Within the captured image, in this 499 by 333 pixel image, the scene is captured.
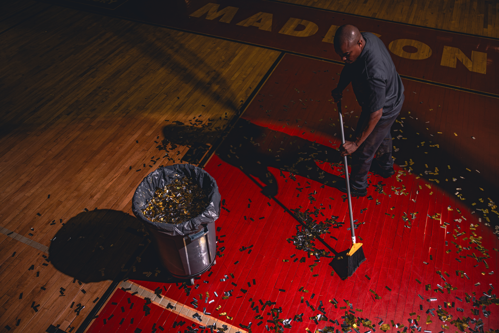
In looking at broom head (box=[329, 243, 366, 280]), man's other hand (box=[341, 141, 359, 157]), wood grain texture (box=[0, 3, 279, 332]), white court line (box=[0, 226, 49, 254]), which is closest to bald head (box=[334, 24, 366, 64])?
man's other hand (box=[341, 141, 359, 157])

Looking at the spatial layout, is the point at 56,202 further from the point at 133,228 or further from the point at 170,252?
the point at 170,252

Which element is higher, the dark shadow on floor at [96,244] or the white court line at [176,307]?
the dark shadow on floor at [96,244]

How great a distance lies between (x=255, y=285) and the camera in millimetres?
3562

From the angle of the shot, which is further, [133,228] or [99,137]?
[99,137]

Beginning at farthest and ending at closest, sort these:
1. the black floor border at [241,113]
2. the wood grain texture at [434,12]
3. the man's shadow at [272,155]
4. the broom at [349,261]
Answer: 1. the wood grain texture at [434,12]
2. the black floor border at [241,113]
3. the man's shadow at [272,155]
4. the broom at [349,261]

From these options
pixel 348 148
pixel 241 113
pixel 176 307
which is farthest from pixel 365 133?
pixel 176 307

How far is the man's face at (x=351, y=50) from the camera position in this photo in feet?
10.3

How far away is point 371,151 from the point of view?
12.8 ft

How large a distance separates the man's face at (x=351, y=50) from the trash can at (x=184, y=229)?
176 cm

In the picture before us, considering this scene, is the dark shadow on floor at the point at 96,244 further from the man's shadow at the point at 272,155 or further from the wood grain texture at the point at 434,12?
the wood grain texture at the point at 434,12

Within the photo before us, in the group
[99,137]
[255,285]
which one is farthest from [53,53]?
[255,285]

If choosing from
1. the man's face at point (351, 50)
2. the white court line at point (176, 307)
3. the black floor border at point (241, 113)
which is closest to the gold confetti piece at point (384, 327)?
the white court line at point (176, 307)

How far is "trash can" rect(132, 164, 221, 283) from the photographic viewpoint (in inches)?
109

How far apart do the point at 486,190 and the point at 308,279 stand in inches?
109
